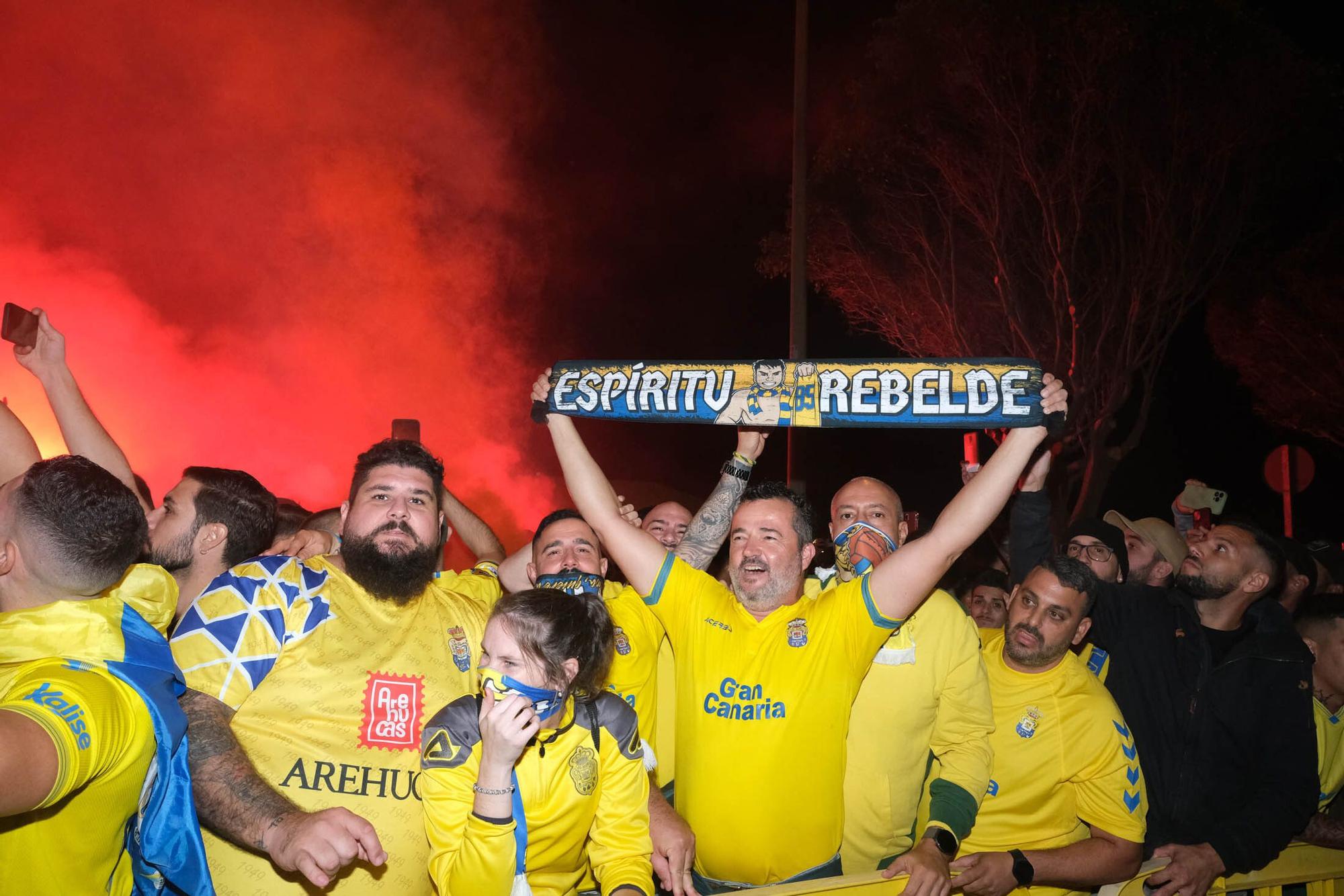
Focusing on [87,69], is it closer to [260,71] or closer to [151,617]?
[260,71]

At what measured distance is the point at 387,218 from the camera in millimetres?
18703

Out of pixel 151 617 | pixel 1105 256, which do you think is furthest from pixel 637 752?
pixel 1105 256

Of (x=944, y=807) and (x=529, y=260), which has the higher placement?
(x=529, y=260)

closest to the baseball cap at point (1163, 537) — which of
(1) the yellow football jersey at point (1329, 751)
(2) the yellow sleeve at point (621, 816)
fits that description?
(1) the yellow football jersey at point (1329, 751)

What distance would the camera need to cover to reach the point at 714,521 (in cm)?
445

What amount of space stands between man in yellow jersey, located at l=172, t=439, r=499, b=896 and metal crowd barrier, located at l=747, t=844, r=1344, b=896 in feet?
5.03

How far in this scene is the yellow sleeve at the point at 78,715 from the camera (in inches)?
86.3

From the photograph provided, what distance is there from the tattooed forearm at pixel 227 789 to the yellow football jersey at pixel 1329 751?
516cm

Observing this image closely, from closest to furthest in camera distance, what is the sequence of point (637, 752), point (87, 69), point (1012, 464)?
1. point (637, 752)
2. point (1012, 464)
3. point (87, 69)

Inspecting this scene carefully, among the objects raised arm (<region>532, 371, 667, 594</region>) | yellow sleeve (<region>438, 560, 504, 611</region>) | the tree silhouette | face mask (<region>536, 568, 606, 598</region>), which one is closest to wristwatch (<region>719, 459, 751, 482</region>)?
raised arm (<region>532, 371, 667, 594</region>)

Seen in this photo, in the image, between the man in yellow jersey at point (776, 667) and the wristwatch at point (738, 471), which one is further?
the wristwatch at point (738, 471)

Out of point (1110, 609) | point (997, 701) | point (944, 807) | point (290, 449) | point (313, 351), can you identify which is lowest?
point (944, 807)

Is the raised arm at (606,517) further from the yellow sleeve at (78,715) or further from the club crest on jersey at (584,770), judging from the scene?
the yellow sleeve at (78,715)

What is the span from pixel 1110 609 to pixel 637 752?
9.59ft
